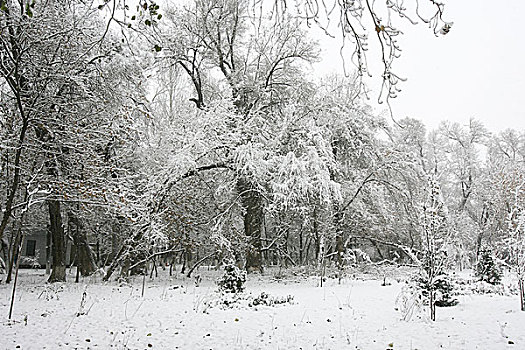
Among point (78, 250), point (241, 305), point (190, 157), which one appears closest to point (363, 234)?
point (190, 157)

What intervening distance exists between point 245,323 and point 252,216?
7308mm

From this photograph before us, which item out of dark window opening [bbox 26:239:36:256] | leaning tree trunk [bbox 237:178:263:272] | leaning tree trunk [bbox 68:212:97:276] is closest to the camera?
leaning tree trunk [bbox 68:212:97:276]

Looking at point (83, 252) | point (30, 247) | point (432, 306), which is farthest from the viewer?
point (30, 247)

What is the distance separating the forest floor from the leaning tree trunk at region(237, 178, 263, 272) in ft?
14.2

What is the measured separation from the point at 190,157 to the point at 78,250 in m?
5.04

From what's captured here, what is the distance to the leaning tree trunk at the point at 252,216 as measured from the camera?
44.0ft

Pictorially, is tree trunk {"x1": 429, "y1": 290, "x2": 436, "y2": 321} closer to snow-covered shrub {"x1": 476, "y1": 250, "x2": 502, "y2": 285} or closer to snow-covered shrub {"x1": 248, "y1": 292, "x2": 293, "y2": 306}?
snow-covered shrub {"x1": 248, "y1": 292, "x2": 293, "y2": 306}

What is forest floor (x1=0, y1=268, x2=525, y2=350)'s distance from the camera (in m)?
5.49

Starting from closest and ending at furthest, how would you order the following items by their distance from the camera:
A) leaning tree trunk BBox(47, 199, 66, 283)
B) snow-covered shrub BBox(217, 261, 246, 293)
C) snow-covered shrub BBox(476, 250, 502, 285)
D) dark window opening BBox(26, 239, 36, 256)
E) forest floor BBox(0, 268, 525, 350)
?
1. forest floor BBox(0, 268, 525, 350)
2. snow-covered shrub BBox(217, 261, 246, 293)
3. snow-covered shrub BBox(476, 250, 502, 285)
4. leaning tree trunk BBox(47, 199, 66, 283)
5. dark window opening BBox(26, 239, 36, 256)

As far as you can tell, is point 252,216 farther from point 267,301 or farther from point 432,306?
point 432,306

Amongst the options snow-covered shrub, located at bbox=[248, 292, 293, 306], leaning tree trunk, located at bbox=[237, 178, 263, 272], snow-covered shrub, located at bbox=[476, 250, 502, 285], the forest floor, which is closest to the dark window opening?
leaning tree trunk, located at bbox=[237, 178, 263, 272]

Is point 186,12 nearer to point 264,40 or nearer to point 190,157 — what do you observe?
point 264,40

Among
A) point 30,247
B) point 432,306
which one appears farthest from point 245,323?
point 30,247

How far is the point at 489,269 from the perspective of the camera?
456 inches
